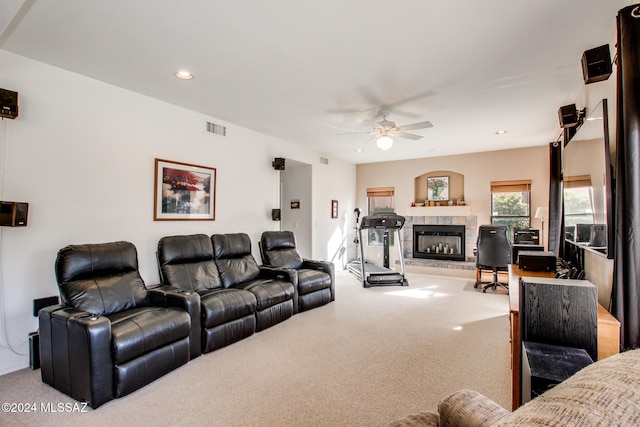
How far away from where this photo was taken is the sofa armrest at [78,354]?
7.04 ft

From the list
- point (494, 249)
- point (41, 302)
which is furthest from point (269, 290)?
point (494, 249)

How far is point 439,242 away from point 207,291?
5587 millimetres

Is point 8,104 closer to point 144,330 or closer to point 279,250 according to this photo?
point 144,330

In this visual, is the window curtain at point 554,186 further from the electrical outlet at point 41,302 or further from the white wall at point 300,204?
the electrical outlet at point 41,302

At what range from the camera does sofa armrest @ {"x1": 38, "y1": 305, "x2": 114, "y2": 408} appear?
2146 mm

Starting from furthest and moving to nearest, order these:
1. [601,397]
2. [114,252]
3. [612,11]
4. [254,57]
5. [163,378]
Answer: [114,252]
[254,57]
[163,378]
[612,11]
[601,397]

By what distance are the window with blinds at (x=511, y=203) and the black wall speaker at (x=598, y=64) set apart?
461 centimetres

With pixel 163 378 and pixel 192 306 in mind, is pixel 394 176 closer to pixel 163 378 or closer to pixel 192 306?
pixel 192 306

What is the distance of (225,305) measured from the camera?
3.17 meters

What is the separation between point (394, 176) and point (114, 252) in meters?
6.25

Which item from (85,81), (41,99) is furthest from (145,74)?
(41,99)

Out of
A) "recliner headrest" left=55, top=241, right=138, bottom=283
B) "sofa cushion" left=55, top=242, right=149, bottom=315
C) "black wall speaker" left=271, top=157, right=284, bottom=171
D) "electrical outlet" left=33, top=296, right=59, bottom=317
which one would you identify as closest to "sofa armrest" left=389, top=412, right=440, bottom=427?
"sofa cushion" left=55, top=242, right=149, bottom=315

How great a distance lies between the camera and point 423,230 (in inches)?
293

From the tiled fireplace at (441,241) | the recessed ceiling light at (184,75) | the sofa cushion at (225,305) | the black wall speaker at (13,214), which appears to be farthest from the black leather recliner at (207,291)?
the tiled fireplace at (441,241)
